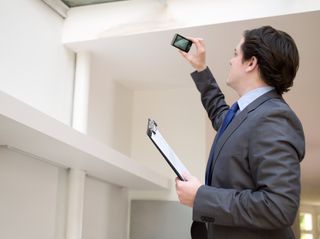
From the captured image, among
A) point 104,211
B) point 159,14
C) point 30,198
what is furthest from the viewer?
point 104,211

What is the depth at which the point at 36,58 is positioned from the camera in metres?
2.34

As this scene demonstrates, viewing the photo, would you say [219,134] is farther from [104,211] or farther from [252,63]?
[104,211]

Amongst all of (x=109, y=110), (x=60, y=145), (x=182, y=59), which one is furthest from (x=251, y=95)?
(x=109, y=110)

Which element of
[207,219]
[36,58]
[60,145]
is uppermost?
[36,58]

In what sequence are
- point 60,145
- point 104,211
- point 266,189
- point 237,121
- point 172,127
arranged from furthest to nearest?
point 172,127, point 104,211, point 60,145, point 237,121, point 266,189

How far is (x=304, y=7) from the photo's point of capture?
2.20 m

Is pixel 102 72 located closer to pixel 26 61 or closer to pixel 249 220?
pixel 26 61

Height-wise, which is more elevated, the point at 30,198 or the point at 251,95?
the point at 251,95

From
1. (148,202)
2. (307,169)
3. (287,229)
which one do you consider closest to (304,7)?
(287,229)

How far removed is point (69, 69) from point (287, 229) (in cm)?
192

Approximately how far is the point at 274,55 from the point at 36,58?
1545 millimetres

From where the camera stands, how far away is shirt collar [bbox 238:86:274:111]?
1.10 m

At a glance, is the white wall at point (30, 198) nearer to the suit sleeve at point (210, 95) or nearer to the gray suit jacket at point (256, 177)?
→ the suit sleeve at point (210, 95)

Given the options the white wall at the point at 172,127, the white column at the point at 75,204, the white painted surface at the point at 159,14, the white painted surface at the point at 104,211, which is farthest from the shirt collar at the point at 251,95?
the white wall at the point at 172,127
